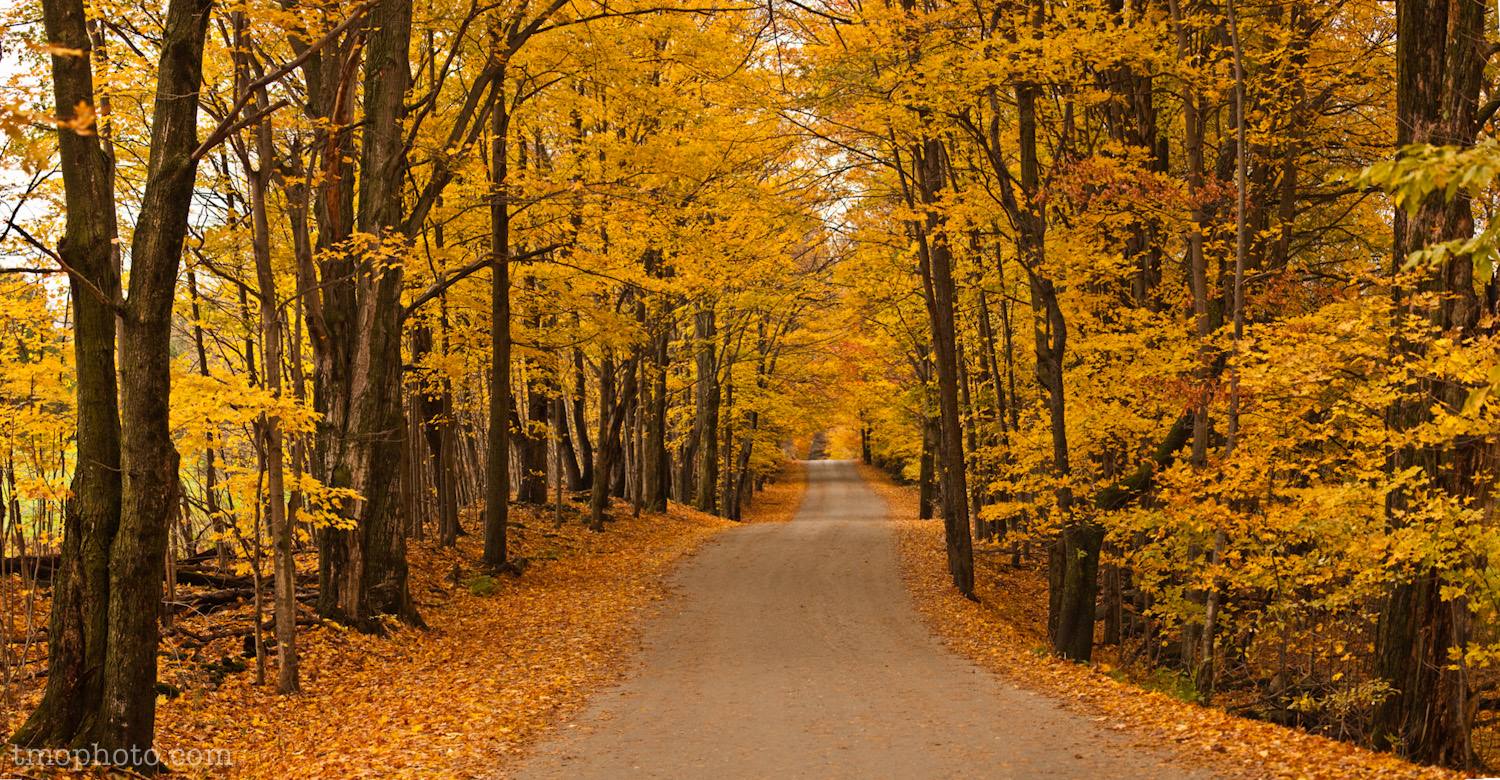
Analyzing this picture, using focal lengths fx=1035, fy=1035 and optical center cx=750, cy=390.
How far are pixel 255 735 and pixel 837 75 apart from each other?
10.4 meters

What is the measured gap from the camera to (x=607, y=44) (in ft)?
50.1

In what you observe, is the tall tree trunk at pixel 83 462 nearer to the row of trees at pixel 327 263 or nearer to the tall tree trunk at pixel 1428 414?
the row of trees at pixel 327 263

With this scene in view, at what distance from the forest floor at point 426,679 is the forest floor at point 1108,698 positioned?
445 centimetres

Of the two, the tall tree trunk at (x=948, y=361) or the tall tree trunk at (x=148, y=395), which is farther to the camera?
the tall tree trunk at (x=948, y=361)

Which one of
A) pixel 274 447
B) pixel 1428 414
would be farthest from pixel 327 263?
pixel 1428 414

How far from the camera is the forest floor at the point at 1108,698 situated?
274 inches

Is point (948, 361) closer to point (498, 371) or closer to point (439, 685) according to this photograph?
point (498, 371)

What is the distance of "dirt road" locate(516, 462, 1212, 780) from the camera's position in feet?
23.9

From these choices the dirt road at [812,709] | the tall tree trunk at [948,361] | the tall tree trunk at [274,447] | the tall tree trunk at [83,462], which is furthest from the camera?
the tall tree trunk at [948,361]

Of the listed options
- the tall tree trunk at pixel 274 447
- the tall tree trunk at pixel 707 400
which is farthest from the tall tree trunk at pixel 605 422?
the tall tree trunk at pixel 274 447

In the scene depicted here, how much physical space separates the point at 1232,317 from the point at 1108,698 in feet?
19.0

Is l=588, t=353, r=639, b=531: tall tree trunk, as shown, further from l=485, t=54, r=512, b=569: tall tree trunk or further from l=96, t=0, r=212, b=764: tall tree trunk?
l=96, t=0, r=212, b=764: tall tree trunk

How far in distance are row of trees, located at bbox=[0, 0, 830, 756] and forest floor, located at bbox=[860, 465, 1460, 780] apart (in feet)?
19.8

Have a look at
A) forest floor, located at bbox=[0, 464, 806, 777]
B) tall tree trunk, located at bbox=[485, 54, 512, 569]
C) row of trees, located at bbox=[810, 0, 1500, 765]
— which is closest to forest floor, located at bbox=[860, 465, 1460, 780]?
row of trees, located at bbox=[810, 0, 1500, 765]
